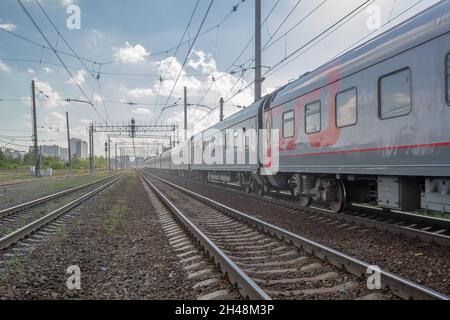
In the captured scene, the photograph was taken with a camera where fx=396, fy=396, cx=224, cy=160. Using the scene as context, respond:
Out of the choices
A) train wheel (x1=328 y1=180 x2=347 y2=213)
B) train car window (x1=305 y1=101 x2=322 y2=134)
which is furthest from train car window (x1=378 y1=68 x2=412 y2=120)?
train wheel (x1=328 y1=180 x2=347 y2=213)

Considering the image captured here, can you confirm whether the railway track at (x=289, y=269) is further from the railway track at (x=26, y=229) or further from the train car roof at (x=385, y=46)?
the train car roof at (x=385, y=46)

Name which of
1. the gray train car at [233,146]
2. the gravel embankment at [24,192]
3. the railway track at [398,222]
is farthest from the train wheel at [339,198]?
the gravel embankment at [24,192]

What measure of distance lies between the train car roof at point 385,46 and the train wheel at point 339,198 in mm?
2467

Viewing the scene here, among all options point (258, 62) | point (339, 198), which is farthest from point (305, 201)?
point (258, 62)

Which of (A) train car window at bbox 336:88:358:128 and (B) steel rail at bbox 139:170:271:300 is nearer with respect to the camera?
(B) steel rail at bbox 139:170:271:300

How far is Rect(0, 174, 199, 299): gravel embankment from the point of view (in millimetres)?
4629

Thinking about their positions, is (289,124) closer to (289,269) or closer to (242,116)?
(242,116)

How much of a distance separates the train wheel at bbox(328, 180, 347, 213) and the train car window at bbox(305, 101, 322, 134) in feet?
4.76

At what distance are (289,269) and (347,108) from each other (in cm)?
446

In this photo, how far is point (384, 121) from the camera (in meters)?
7.30

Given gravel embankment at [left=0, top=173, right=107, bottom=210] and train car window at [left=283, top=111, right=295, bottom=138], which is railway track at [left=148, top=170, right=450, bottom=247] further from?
gravel embankment at [left=0, top=173, right=107, bottom=210]

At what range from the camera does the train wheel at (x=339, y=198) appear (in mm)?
9603
